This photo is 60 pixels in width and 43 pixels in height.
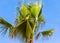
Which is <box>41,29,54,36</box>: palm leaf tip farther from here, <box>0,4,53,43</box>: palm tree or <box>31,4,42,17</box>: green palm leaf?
<box>31,4,42,17</box>: green palm leaf

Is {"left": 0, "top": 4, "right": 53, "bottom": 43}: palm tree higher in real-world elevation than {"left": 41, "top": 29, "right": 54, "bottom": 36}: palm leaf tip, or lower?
higher

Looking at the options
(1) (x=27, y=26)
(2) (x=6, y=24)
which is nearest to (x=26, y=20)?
(1) (x=27, y=26)

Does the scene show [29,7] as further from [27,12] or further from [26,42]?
[26,42]

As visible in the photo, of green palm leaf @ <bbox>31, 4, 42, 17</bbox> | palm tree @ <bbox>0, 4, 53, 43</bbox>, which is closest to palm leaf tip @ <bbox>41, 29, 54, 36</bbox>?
palm tree @ <bbox>0, 4, 53, 43</bbox>

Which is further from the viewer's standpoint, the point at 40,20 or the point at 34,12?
the point at 40,20

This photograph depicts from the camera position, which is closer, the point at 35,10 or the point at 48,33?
the point at 35,10

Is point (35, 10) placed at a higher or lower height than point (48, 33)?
higher

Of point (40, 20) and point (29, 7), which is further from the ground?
point (29, 7)

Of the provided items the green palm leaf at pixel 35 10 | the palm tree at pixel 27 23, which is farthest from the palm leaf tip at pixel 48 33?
the green palm leaf at pixel 35 10
